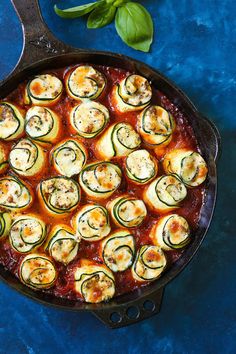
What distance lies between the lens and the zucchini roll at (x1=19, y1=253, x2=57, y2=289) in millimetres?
3000

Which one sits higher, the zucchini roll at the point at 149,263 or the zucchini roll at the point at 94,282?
the zucchini roll at the point at 149,263

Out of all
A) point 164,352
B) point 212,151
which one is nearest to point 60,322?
point 164,352

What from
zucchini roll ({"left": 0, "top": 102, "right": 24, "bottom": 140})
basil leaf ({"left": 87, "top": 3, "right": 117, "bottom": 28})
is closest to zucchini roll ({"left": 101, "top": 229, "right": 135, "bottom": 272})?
zucchini roll ({"left": 0, "top": 102, "right": 24, "bottom": 140})

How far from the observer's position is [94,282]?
3.04 meters

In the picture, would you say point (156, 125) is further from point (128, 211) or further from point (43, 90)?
point (43, 90)

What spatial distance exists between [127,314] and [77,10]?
5.67 ft

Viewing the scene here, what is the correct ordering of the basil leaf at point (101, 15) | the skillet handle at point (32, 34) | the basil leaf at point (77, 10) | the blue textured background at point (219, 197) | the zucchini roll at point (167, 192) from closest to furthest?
the skillet handle at point (32, 34)
the zucchini roll at point (167, 192)
the basil leaf at point (77, 10)
the basil leaf at point (101, 15)
the blue textured background at point (219, 197)

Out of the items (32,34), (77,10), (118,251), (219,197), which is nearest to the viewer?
(32,34)

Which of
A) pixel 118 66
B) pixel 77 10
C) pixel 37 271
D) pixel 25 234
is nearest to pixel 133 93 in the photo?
pixel 118 66

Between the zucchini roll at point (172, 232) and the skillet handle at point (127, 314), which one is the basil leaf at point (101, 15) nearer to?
the zucchini roll at point (172, 232)

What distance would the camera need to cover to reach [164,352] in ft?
11.4

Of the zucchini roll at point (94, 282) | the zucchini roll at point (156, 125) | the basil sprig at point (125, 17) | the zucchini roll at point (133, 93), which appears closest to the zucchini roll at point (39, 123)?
the zucchini roll at point (133, 93)

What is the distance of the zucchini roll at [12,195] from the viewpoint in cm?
300

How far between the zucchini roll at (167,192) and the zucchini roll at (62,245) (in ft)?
1.62
